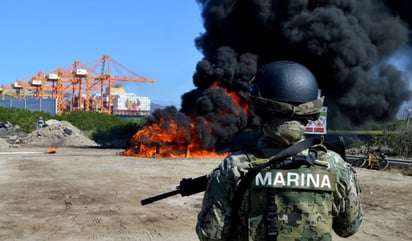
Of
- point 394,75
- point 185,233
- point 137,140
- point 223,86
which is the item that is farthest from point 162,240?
point 394,75

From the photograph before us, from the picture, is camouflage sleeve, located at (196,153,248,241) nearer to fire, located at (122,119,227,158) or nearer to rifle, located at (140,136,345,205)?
rifle, located at (140,136,345,205)

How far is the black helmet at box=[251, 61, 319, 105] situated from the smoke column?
86.3 feet

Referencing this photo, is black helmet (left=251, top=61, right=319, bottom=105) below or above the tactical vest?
above

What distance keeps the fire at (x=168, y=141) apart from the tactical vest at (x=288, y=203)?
24.6 meters

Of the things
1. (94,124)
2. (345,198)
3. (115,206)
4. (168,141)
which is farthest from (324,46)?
(94,124)

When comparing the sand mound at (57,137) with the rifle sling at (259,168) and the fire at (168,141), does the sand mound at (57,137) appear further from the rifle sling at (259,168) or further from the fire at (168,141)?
the rifle sling at (259,168)

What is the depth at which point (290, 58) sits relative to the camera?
32.2 metres

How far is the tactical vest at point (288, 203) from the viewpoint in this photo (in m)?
2.44

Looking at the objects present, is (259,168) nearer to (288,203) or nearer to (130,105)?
(288,203)

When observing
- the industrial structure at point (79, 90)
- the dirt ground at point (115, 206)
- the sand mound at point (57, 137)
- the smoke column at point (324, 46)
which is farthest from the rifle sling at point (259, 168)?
the industrial structure at point (79, 90)

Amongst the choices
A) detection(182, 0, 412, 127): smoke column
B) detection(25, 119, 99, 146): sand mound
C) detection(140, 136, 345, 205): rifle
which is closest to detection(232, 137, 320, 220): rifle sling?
detection(140, 136, 345, 205): rifle

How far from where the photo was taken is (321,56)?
31.9 m

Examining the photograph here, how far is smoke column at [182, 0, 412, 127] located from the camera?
30938 millimetres

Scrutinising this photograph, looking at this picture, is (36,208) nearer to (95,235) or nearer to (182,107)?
(95,235)
